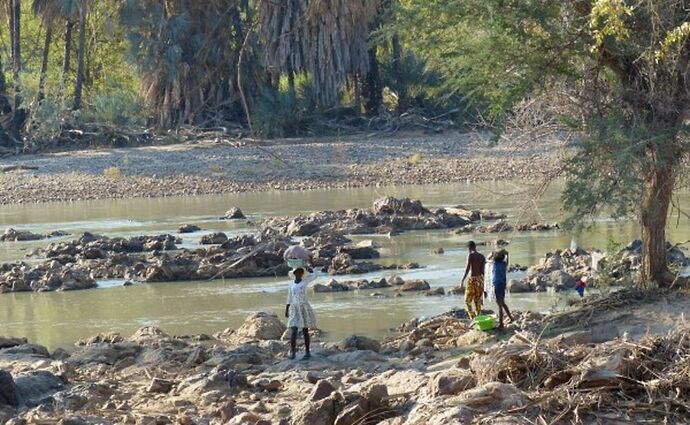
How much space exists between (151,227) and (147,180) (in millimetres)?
8690

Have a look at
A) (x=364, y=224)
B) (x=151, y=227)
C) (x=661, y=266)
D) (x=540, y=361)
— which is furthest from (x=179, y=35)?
(x=540, y=361)

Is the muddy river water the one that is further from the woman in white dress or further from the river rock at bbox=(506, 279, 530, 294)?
the woman in white dress

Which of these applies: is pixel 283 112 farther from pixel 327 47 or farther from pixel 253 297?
pixel 253 297

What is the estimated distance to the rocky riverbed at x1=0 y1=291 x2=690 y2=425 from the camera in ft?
31.5

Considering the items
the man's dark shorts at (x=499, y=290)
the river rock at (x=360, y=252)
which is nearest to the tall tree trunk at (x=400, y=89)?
the river rock at (x=360, y=252)

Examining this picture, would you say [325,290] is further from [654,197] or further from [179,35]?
[179,35]

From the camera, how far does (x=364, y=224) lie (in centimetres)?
2864

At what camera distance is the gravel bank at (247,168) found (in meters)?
39.2

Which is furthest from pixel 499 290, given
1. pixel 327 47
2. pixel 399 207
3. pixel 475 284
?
pixel 327 47

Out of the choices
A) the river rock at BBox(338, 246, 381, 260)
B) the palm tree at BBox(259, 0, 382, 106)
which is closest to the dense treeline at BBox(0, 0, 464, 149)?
the palm tree at BBox(259, 0, 382, 106)

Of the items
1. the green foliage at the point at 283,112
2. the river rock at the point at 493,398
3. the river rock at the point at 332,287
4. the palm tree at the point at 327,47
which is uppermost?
the palm tree at the point at 327,47

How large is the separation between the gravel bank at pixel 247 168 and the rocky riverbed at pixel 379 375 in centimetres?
2244

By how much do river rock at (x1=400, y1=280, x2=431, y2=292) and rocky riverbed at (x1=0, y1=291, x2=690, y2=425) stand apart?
3.06 m

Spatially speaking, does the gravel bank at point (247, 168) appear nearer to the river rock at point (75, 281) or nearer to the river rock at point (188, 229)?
the river rock at point (188, 229)
